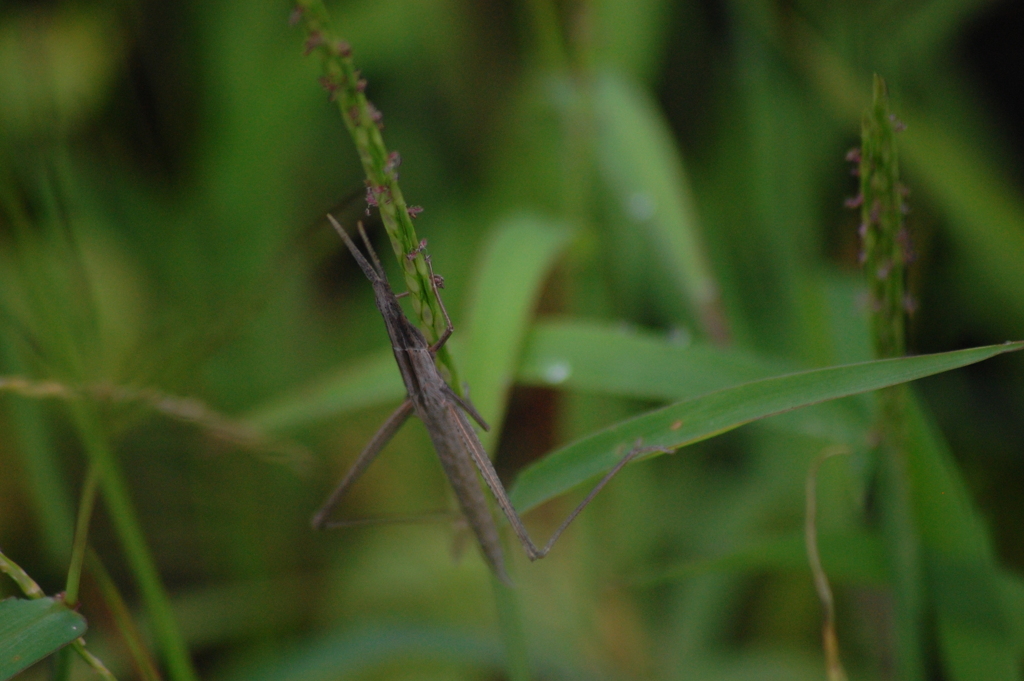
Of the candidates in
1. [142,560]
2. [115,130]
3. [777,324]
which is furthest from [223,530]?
[777,324]

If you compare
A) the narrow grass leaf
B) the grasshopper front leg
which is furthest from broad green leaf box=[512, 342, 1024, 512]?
the narrow grass leaf

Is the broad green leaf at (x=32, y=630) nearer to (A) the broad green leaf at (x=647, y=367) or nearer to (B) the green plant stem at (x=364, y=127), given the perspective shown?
(B) the green plant stem at (x=364, y=127)

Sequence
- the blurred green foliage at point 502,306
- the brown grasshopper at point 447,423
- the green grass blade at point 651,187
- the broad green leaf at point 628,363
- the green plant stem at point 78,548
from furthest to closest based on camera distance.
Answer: the green grass blade at point 651,187, the blurred green foliage at point 502,306, the broad green leaf at point 628,363, the brown grasshopper at point 447,423, the green plant stem at point 78,548

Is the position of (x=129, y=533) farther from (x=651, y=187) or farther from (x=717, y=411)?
(x=651, y=187)

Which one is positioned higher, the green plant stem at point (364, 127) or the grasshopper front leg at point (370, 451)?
the green plant stem at point (364, 127)

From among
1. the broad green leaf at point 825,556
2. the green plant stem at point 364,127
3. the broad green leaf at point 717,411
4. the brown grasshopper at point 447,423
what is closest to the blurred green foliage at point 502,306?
the broad green leaf at point 825,556

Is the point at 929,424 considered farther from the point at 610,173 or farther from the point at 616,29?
the point at 616,29

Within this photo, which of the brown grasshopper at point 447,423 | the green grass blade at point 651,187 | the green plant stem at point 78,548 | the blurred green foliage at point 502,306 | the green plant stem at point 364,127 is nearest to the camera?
the green plant stem at point 364,127

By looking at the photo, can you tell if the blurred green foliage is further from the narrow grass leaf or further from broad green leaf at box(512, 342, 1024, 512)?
broad green leaf at box(512, 342, 1024, 512)
